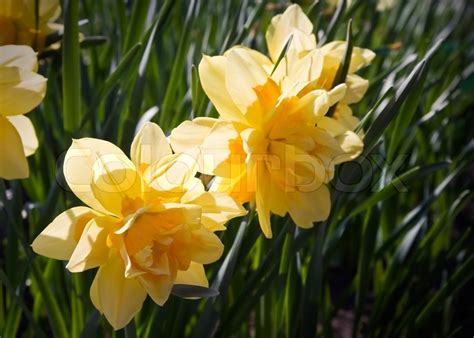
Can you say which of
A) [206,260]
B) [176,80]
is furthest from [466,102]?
[206,260]

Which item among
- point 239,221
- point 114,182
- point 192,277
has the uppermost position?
point 114,182

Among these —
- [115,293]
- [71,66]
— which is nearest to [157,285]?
[115,293]

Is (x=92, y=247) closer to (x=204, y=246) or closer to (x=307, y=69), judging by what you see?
(x=204, y=246)

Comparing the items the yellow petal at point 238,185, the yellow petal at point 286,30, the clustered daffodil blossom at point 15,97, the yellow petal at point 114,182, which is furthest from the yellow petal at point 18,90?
the yellow petal at point 286,30

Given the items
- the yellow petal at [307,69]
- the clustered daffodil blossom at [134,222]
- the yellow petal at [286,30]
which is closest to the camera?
the clustered daffodil blossom at [134,222]

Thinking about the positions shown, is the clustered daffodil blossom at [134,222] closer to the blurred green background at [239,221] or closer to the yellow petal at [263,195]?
the yellow petal at [263,195]
